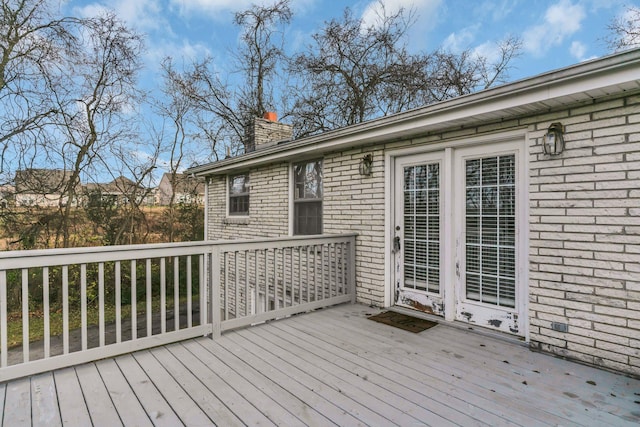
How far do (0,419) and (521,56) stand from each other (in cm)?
1286

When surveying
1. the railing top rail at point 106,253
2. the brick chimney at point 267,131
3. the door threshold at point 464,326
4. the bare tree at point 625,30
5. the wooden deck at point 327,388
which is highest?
the bare tree at point 625,30

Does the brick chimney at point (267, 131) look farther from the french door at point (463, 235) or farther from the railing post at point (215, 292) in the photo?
the railing post at point (215, 292)

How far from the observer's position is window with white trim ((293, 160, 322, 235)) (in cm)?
530

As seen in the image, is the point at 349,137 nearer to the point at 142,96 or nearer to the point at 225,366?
the point at 225,366

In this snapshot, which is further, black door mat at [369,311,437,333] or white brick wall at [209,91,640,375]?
black door mat at [369,311,437,333]

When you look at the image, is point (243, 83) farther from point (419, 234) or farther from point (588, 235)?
point (588, 235)

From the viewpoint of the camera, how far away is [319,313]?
13.5ft

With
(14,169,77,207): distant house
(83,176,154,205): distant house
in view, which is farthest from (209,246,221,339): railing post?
(83,176,154,205): distant house

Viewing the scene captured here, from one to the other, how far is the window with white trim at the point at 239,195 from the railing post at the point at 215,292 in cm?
365

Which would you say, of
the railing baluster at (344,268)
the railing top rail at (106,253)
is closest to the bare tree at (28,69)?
the railing top rail at (106,253)

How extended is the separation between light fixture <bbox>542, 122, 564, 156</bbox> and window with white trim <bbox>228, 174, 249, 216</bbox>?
529 centimetres

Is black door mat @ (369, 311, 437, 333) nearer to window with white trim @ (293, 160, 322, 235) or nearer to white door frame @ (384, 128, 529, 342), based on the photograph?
white door frame @ (384, 128, 529, 342)

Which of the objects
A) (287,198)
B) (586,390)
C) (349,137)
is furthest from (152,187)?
(586,390)

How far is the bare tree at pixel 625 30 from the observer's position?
7.76m
